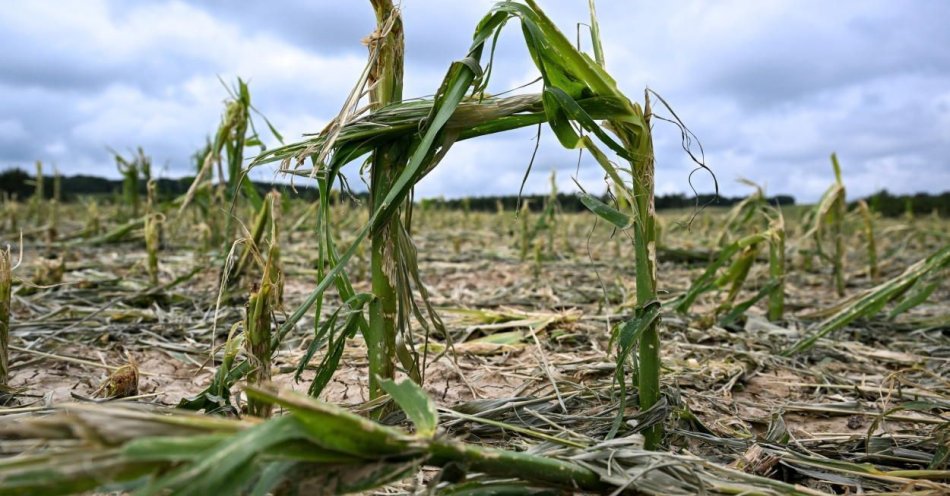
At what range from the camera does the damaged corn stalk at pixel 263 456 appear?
2.48ft

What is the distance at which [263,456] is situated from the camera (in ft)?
2.87

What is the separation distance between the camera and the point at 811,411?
7.02 ft

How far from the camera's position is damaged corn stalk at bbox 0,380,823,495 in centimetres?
76

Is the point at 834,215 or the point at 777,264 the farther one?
the point at 834,215

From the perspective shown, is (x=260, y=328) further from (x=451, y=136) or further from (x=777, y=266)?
(x=777, y=266)

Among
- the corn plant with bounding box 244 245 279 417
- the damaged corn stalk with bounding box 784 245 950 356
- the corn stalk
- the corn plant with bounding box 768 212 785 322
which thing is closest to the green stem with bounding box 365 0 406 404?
the corn stalk

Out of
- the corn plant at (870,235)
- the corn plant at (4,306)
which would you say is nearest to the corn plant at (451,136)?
the corn plant at (4,306)

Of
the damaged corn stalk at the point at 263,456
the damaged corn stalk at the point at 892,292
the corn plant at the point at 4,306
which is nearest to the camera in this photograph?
the damaged corn stalk at the point at 263,456

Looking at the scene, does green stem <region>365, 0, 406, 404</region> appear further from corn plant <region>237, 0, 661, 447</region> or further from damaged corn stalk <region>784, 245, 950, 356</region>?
damaged corn stalk <region>784, 245, 950, 356</region>

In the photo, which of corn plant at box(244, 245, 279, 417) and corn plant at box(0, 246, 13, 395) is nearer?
corn plant at box(244, 245, 279, 417)

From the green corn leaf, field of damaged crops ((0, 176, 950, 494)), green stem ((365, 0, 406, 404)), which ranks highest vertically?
green stem ((365, 0, 406, 404))

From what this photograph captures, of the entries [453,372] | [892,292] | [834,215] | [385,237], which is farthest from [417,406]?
[834,215]

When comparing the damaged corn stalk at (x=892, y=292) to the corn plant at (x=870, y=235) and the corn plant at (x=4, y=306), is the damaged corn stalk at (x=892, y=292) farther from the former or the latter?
the corn plant at (x=4, y=306)

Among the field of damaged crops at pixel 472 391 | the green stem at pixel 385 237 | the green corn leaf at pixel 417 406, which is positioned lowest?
the field of damaged crops at pixel 472 391
